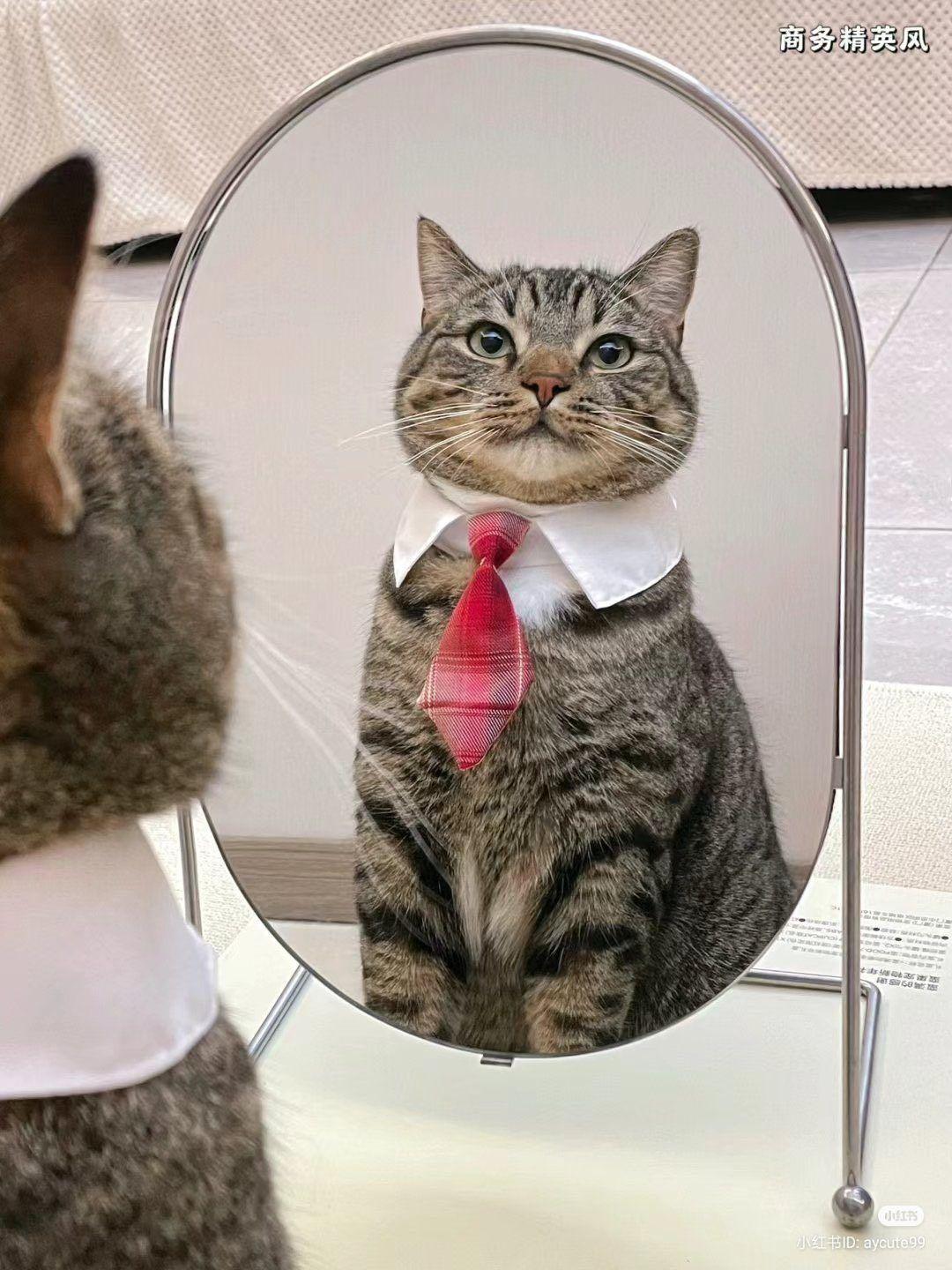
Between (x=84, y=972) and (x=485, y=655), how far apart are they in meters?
0.34

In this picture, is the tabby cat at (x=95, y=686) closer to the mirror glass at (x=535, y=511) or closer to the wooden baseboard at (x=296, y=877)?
the mirror glass at (x=535, y=511)

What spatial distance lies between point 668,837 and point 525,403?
9.7 inches

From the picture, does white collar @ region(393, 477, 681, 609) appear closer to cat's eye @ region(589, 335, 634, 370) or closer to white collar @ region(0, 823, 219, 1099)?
cat's eye @ region(589, 335, 634, 370)

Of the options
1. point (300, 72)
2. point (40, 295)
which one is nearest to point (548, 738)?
point (40, 295)

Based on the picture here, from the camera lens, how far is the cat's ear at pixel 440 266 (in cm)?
73

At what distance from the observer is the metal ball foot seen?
2.45 feet

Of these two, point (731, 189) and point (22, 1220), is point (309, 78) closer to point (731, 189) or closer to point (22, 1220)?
point (731, 189)

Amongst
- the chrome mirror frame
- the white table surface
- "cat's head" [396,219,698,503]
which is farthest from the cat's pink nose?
the white table surface

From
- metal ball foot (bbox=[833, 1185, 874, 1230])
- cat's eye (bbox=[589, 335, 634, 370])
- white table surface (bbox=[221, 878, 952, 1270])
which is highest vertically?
cat's eye (bbox=[589, 335, 634, 370])

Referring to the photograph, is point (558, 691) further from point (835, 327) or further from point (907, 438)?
point (907, 438)

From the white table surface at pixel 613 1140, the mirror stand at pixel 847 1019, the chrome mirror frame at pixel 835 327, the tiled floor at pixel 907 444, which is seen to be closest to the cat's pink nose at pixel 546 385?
the chrome mirror frame at pixel 835 327

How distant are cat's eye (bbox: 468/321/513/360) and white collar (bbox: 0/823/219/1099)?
36 cm

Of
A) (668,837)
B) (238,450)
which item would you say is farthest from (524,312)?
(668,837)

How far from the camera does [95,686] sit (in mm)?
403
